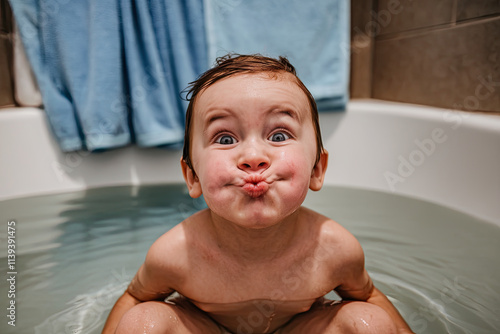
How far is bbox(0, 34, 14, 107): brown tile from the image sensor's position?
5.18 ft

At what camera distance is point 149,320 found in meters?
0.64

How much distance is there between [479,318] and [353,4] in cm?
144

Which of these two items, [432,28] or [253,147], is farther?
[432,28]

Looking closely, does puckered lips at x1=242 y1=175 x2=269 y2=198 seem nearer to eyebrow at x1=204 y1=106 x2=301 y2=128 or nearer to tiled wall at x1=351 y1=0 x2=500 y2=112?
eyebrow at x1=204 y1=106 x2=301 y2=128

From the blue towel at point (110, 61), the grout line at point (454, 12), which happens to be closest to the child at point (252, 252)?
the blue towel at point (110, 61)

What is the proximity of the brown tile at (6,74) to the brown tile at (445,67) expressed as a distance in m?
1.43

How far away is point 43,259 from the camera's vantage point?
108cm

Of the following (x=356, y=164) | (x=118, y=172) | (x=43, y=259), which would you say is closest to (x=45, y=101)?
(x=118, y=172)

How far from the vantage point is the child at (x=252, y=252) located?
0.64m

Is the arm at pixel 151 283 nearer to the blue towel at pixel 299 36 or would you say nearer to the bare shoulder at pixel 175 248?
the bare shoulder at pixel 175 248

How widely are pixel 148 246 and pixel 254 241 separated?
51cm

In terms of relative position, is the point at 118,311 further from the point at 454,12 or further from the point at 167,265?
the point at 454,12

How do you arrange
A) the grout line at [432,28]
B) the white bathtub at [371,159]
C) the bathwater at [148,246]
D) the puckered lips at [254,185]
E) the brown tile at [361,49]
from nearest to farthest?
the puckered lips at [254,185] → the bathwater at [148,246] → the white bathtub at [371,159] → the grout line at [432,28] → the brown tile at [361,49]

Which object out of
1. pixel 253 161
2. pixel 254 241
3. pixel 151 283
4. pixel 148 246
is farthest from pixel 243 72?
pixel 148 246
